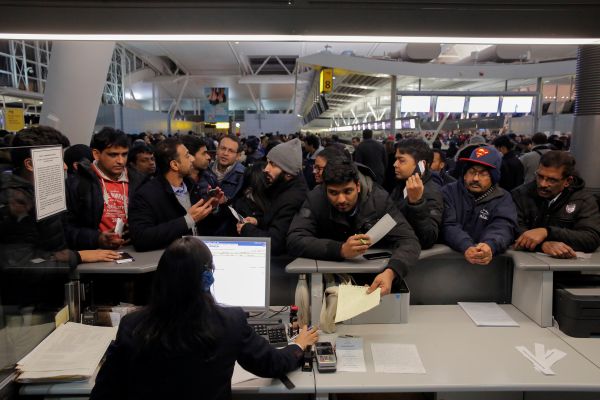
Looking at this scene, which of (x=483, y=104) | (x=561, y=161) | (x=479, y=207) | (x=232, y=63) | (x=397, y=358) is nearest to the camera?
(x=397, y=358)

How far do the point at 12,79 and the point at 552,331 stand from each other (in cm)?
1424

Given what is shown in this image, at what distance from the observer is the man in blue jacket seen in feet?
8.53

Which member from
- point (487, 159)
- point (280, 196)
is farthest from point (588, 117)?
point (280, 196)

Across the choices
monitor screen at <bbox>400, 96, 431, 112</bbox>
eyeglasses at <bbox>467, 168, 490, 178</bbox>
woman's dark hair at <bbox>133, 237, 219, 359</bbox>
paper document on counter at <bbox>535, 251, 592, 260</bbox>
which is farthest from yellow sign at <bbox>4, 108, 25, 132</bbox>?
paper document on counter at <bbox>535, 251, 592, 260</bbox>

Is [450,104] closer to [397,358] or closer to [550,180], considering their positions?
[550,180]

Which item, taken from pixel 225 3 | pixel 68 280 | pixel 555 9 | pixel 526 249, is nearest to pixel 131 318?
pixel 68 280

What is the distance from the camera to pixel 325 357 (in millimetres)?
1998

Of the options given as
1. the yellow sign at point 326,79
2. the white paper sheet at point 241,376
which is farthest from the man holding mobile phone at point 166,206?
the yellow sign at point 326,79

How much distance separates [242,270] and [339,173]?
72cm

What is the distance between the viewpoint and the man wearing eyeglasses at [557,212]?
255 cm

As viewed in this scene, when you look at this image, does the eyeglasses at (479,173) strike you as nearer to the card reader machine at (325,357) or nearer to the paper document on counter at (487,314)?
the paper document on counter at (487,314)

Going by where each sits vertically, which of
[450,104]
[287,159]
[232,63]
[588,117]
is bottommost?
[287,159]

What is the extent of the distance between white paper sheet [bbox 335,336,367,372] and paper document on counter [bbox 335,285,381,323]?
15 centimetres

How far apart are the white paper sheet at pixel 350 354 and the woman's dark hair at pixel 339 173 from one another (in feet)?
2.68
